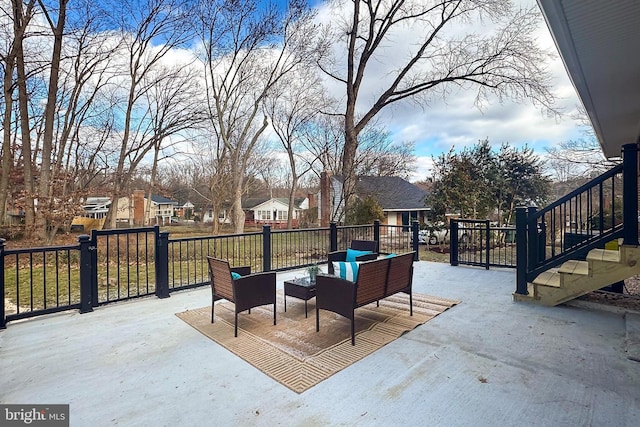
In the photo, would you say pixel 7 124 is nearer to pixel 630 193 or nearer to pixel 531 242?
pixel 531 242

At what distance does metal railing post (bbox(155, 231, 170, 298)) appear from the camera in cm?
475

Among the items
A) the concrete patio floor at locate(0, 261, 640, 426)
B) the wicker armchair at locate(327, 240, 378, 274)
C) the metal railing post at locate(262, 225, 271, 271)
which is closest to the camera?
the concrete patio floor at locate(0, 261, 640, 426)

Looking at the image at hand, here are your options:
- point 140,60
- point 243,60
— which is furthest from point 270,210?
point 140,60

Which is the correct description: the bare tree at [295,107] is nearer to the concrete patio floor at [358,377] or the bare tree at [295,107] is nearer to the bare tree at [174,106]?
the bare tree at [174,106]

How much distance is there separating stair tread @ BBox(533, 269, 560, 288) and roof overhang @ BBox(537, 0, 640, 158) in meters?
2.44

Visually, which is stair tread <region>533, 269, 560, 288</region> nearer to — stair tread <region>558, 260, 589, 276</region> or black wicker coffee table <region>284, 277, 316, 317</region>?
stair tread <region>558, 260, 589, 276</region>

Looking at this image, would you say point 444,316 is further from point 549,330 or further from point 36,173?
point 36,173

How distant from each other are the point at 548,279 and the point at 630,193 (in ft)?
4.80

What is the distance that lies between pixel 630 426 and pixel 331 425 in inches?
70.4

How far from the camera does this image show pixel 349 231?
9609 mm

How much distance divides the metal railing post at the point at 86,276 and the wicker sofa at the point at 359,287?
296 centimetres

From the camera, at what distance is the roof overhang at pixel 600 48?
221 centimetres

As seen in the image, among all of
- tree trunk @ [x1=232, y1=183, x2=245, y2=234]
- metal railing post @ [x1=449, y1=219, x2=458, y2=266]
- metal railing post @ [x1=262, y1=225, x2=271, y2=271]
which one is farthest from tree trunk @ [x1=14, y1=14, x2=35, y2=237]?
metal railing post @ [x1=449, y1=219, x2=458, y2=266]

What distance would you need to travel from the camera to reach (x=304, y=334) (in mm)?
3465
